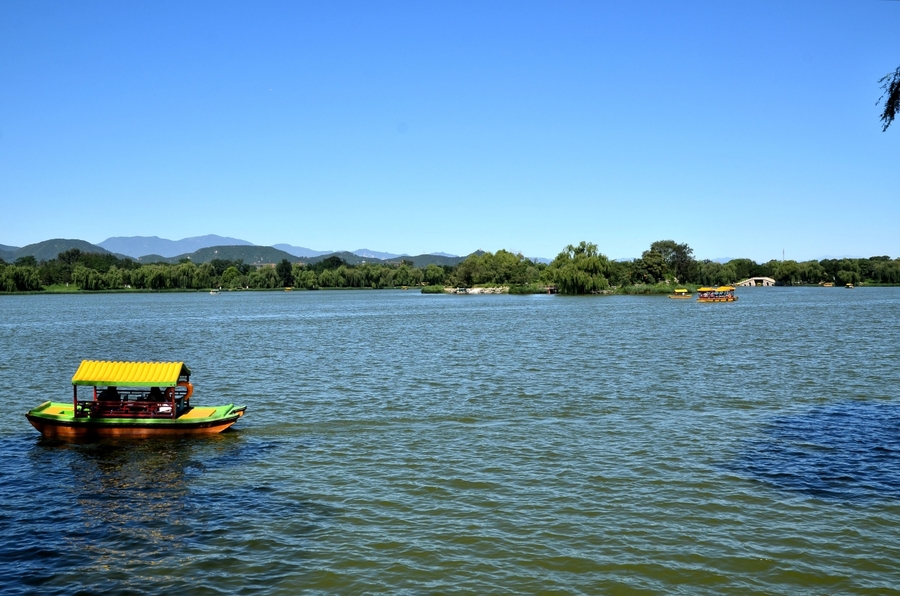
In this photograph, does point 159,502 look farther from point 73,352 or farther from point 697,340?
point 697,340

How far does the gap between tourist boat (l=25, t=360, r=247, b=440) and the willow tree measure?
14668cm

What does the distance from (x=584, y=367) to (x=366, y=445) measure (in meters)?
22.5

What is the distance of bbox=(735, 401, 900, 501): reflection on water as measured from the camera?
1976 cm

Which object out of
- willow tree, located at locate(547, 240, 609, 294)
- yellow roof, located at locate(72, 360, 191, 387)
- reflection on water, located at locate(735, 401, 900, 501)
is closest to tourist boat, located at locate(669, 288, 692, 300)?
willow tree, located at locate(547, 240, 609, 294)

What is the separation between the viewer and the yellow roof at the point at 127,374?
26.4 m

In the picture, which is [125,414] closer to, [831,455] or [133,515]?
[133,515]

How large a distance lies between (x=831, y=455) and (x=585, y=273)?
14730 cm

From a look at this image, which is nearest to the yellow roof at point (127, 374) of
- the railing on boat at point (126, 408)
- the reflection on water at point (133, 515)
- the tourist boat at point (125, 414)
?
the tourist boat at point (125, 414)

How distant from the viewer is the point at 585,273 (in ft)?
552

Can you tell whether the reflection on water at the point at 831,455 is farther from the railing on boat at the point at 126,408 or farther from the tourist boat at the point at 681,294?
the tourist boat at the point at 681,294

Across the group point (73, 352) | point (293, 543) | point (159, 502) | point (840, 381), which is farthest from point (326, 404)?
point (73, 352)

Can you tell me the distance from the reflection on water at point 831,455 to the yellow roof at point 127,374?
65.5 feet

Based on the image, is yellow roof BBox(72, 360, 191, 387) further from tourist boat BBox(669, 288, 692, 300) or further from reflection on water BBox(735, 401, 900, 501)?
tourist boat BBox(669, 288, 692, 300)

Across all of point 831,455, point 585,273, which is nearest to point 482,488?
point 831,455
